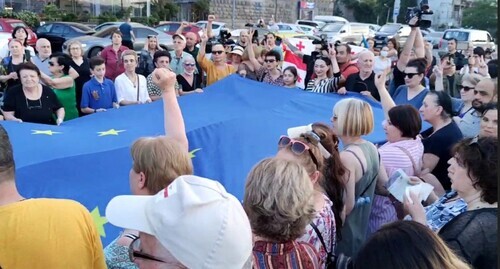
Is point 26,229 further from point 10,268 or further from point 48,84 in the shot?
point 48,84

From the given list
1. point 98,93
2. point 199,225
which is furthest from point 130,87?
point 199,225

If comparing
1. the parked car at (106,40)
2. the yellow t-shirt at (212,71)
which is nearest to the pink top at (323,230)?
the yellow t-shirt at (212,71)

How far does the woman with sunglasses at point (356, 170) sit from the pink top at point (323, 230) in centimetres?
28

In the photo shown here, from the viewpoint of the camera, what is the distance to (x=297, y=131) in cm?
300

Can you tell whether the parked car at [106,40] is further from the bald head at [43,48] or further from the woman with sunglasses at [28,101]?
the woman with sunglasses at [28,101]

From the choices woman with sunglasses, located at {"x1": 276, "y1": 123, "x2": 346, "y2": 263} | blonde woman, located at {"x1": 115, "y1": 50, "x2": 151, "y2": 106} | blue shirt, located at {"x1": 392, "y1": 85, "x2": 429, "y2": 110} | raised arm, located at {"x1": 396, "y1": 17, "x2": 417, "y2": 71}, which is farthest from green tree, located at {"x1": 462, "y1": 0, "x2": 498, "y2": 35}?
blonde woman, located at {"x1": 115, "y1": 50, "x2": 151, "y2": 106}

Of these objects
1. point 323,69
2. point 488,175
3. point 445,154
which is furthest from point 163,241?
point 323,69

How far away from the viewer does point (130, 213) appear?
168 centimetres

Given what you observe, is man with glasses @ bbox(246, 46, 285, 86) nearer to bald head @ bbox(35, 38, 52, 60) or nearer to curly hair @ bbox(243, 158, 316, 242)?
bald head @ bbox(35, 38, 52, 60)

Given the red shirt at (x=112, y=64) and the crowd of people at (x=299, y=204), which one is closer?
the crowd of people at (x=299, y=204)

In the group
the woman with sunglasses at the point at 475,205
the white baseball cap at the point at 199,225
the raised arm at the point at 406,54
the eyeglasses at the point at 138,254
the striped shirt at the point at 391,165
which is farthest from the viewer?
the raised arm at the point at 406,54

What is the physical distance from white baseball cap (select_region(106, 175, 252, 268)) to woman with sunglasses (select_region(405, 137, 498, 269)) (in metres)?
0.97

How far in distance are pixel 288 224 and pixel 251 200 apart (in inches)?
7.1

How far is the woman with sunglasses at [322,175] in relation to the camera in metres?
2.43
